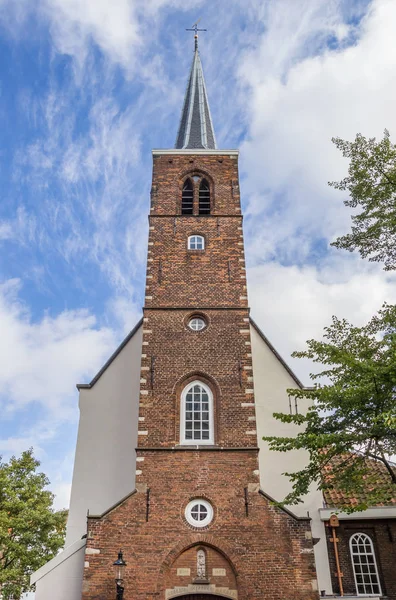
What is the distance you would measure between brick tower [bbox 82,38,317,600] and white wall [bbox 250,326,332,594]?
122 inches

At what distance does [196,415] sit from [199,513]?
9.11 feet

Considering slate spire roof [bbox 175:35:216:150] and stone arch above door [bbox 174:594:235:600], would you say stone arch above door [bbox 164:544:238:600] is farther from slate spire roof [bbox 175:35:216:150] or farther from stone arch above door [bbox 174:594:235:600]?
slate spire roof [bbox 175:35:216:150]

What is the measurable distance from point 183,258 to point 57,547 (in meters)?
14.0

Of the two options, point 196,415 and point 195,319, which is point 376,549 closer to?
point 196,415

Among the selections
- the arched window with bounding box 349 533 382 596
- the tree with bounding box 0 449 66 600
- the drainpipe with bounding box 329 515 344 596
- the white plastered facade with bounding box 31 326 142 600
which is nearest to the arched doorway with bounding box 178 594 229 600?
the white plastered facade with bounding box 31 326 142 600

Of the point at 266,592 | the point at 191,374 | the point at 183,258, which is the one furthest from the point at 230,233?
the point at 266,592

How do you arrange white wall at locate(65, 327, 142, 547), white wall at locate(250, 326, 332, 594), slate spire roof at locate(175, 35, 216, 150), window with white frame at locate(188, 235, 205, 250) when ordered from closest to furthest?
white wall at locate(250, 326, 332, 594), white wall at locate(65, 327, 142, 547), window with white frame at locate(188, 235, 205, 250), slate spire roof at locate(175, 35, 216, 150)

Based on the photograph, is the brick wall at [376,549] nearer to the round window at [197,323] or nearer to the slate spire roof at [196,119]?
the round window at [197,323]

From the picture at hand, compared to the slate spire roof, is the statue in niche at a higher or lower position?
lower

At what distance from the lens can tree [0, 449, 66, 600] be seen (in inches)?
806

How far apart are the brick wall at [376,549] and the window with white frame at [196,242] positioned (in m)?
10.6

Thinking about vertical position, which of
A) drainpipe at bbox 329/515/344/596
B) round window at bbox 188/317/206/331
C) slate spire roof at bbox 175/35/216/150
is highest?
slate spire roof at bbox 175/35/216/150

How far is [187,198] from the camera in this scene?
20094 millimetres

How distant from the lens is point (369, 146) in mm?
13898
